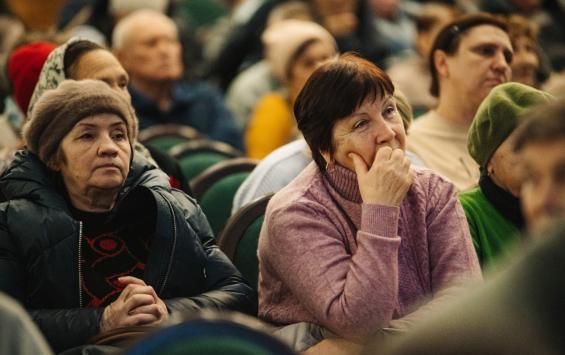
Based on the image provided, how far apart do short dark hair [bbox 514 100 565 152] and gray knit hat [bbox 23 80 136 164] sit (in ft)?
4.84

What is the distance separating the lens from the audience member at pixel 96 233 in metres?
2.90

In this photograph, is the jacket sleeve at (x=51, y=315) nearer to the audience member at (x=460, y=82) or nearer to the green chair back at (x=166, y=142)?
the audience member at (x=460, y=82)

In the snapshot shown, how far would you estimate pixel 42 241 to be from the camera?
115 inches

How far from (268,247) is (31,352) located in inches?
43.9

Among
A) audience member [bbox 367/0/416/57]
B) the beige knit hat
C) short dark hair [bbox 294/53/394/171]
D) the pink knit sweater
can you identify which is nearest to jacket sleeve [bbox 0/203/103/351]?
the pink knit sweater

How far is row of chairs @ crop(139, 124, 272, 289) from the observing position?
11.2ft

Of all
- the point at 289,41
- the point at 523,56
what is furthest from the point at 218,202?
the point at 289,41

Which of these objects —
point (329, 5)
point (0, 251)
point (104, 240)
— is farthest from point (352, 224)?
point (329, 5)

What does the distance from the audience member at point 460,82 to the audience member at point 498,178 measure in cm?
80

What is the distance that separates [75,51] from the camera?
3768mm

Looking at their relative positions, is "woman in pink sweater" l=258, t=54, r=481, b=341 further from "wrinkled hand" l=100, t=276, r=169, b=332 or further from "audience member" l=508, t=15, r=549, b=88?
"audience member" l=508, t=15, r=549, b=88

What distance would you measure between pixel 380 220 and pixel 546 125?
0.89 metres

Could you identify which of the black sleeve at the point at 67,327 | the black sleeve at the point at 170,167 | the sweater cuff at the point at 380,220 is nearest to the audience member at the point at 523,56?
the black sleeve at the point at 170,167

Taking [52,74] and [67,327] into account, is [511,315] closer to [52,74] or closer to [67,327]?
[67,327]
